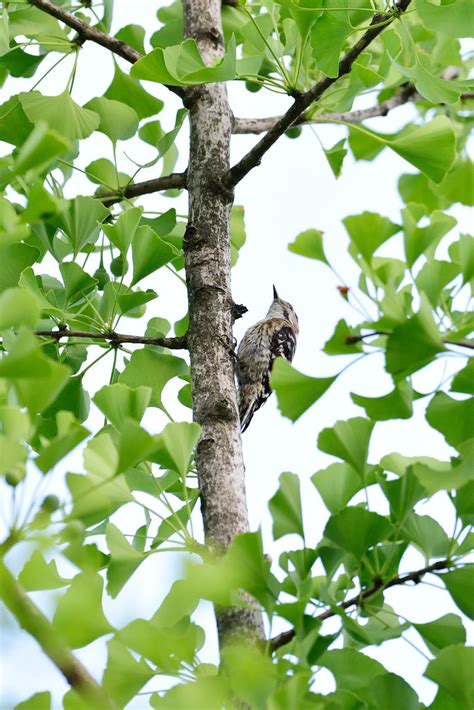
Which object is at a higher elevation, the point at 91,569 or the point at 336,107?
the point at 336,107

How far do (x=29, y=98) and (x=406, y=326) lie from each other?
60.5 inches

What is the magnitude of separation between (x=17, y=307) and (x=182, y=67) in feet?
3.84

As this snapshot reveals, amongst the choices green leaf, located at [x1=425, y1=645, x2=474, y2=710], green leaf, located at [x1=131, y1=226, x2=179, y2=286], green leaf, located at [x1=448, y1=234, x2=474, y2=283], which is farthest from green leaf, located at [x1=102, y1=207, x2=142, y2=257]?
green leaf, located at [x1=425, y1=645, x2=474, y2=710]

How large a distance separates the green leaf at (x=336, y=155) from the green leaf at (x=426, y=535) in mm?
1294

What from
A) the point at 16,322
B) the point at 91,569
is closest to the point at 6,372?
the point at 16,322

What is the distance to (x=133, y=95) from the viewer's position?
2963 mm

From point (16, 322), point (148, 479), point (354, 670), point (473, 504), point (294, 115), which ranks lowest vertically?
point (354, 670)

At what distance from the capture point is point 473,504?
164 cm

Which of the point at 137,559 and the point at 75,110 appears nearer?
the point at 137,559

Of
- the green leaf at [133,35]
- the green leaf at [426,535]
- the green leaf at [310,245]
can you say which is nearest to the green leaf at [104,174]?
the green leaf at [133,35]

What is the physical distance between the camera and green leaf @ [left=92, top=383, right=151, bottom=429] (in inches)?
70.0

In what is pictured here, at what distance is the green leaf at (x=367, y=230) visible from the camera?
1.50 m

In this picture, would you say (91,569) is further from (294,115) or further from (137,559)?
(294,115)

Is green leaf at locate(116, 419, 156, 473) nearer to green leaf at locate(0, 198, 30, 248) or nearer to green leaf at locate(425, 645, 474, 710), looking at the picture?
green leaf at locate(0, 198, 30, 248)
